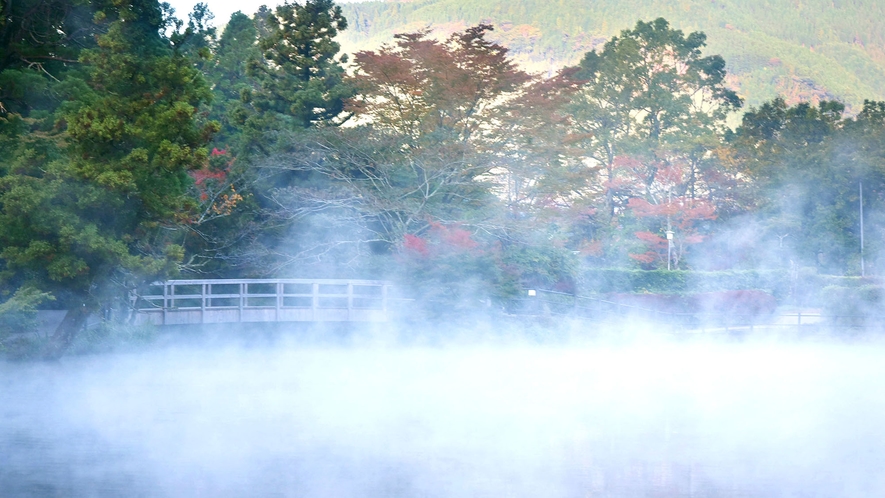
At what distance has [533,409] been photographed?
14.2m

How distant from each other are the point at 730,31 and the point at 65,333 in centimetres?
5360

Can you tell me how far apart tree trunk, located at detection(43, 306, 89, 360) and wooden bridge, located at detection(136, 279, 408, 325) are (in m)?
2.66

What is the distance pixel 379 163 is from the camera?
24.8 meters

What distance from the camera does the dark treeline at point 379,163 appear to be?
16922 mm

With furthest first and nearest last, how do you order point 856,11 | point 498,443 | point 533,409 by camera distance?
point 856,11 < point 533,409 < point 498,443

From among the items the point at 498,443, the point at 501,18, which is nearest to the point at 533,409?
the point at 498,443

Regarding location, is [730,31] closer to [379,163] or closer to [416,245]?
[379,163]

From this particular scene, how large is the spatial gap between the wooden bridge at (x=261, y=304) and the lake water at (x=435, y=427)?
1455 millimetres

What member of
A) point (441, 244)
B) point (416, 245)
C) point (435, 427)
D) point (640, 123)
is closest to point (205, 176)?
Result: point (416, 245)

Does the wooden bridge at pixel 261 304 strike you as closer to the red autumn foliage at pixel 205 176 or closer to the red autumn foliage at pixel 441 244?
the red autumn foliage at pixel 441 244

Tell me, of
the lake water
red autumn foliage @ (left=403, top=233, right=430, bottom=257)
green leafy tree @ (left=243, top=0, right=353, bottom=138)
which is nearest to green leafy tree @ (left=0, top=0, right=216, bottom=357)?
the lake water

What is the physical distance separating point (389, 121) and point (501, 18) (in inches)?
1356

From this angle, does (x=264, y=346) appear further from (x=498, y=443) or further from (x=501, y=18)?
(x=501, y=18)

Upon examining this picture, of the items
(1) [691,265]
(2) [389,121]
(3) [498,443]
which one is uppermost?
(2) [389,121]
